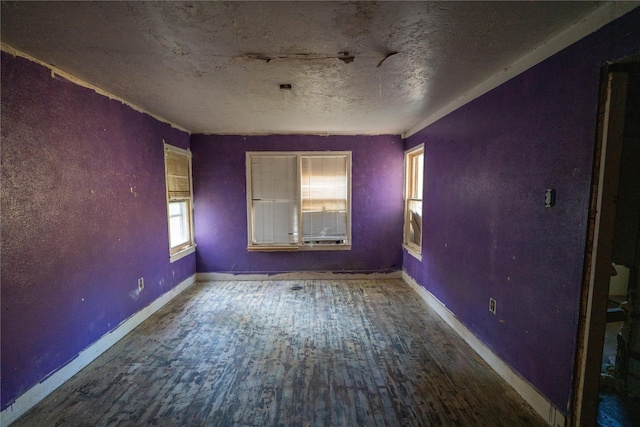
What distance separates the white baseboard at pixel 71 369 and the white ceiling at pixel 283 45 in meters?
2.29

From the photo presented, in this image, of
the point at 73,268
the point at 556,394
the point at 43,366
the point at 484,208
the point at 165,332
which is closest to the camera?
the point at 556,394

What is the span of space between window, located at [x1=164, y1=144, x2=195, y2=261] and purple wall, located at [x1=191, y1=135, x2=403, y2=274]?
15 centimetres

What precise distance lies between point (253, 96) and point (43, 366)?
2.72 m

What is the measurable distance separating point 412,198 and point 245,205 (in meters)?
2.73

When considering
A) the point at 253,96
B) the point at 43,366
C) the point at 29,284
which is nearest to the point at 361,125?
the point at 253,96

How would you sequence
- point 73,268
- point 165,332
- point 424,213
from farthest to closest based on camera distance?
point 424,213, point 165,332, point 73,268

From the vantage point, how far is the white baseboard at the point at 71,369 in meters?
1.87

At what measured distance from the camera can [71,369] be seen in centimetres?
232

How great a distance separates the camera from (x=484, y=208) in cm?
255

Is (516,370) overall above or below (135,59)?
below

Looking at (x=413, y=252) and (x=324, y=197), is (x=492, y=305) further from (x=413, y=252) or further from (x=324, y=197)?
(x=324, y=197)

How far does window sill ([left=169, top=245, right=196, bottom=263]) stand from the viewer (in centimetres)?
405

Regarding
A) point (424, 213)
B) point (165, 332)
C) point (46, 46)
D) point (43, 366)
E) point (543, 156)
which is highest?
point (46, 46)

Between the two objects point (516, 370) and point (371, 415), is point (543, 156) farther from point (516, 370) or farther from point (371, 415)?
point (371, 415)
